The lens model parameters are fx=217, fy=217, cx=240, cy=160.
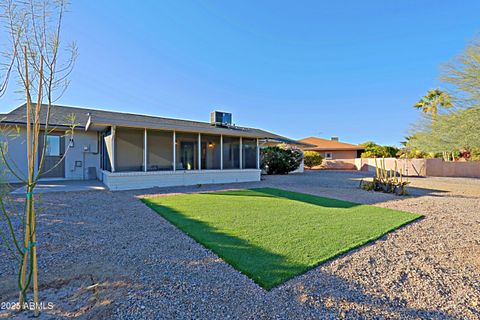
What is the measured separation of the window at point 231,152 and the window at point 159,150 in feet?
10.2

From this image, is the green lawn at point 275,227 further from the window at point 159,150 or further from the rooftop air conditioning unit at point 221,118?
the rooftop air conditioning unit at point 221,118

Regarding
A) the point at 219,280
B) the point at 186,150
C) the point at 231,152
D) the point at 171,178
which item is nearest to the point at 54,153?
the point at 171,178

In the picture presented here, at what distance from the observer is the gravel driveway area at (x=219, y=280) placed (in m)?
2.24

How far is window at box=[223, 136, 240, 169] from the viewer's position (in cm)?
1256

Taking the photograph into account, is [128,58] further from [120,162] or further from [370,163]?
[370,163]

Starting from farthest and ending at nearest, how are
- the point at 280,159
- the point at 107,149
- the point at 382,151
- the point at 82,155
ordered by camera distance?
the point at 382,151
the point at 280,159
the point at 82,155
the point at 107,149

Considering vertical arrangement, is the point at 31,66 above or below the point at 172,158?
above

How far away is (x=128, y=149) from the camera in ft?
32.1

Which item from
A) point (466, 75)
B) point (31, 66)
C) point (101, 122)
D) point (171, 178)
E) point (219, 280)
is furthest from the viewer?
point (171, 178)

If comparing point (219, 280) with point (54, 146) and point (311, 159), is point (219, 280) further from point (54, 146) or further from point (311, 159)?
point (311, 159)

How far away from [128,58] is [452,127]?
14.3m

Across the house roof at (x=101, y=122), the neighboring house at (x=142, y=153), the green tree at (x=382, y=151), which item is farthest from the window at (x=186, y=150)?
the green tree at (x=382, y=151)

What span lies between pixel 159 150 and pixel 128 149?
136 centimetres

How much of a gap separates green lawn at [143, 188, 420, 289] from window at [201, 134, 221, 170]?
160 inches
